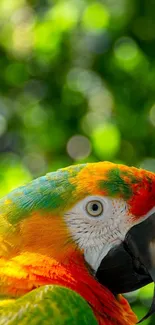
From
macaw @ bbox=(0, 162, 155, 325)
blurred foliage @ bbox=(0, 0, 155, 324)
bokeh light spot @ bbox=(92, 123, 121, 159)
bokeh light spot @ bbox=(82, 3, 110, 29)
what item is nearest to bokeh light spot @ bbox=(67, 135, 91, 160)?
blurred foliage @ bbox=(0, 0, 155, 324)

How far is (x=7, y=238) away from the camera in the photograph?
6.10 ft

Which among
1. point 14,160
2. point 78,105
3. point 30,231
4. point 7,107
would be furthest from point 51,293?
point 7,107

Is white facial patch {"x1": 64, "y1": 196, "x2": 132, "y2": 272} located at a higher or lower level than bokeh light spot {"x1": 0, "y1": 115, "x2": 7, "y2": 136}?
lower

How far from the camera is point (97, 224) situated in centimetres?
193

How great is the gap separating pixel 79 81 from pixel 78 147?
35cm

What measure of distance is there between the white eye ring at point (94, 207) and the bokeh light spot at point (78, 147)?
132 cm

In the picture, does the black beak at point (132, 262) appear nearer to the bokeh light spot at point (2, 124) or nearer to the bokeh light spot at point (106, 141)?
the bokeh light spot at point (106, 141)

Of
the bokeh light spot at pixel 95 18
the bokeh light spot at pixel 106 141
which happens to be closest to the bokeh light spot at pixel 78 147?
the bokeh light spot at pixel 106 141

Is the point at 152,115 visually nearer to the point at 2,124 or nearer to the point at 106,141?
the point at 106,141

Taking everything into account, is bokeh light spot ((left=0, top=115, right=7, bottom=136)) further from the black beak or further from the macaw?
the black beak

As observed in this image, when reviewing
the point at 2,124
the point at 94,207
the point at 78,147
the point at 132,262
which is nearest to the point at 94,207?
the point at 94,207

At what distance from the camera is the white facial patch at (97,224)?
1.91 meters

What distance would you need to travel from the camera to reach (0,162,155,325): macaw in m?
1.84

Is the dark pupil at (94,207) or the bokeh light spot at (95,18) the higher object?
the bokeh light spot at (95,18)
